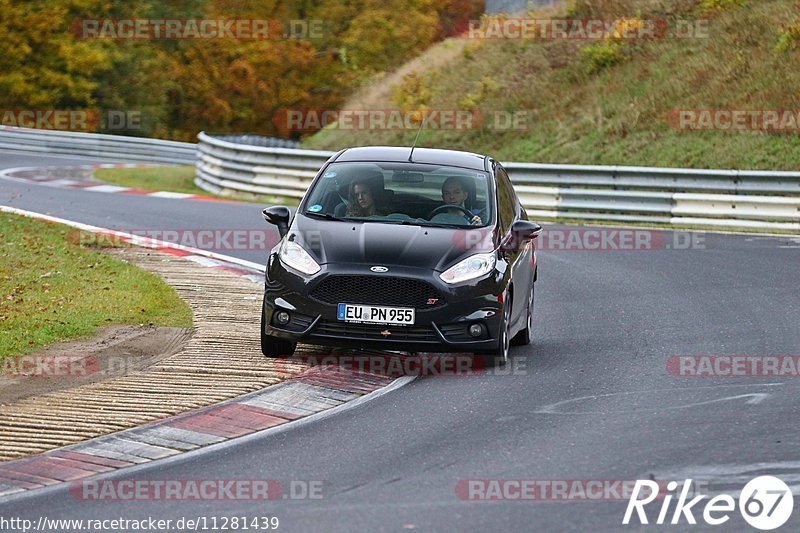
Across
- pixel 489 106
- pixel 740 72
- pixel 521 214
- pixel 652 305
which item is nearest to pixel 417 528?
pixel 521 214

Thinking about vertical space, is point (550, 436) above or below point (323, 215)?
below

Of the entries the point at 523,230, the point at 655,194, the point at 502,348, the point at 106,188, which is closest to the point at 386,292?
the point at 502,348

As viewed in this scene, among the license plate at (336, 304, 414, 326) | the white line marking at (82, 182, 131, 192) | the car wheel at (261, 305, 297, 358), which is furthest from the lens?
the white line marking at (82, 182, 131, 192)

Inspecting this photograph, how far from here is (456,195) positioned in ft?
37.6

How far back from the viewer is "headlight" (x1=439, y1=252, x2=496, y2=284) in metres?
10.4

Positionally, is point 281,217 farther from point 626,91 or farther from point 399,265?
point 626,91

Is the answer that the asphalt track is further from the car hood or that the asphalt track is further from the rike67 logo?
the car hood

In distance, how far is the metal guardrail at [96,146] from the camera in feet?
131

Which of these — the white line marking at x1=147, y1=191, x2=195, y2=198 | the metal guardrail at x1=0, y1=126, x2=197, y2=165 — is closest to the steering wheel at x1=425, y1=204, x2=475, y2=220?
the white line marking at x1=147, y1=191, x2=195, y2=198

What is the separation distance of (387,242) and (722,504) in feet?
14.5

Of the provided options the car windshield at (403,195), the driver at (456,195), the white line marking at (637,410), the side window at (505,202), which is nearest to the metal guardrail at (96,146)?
the side window at (505,202)

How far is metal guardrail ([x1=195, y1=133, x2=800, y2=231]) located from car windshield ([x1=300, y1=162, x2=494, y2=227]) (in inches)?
451

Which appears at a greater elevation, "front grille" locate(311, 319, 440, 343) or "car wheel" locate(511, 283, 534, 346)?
"front grille" locate(311, 319, 440, 343)

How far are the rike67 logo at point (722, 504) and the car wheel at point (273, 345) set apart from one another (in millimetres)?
4250
